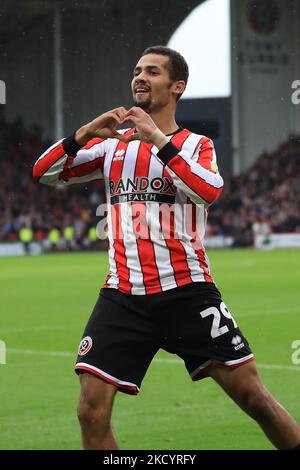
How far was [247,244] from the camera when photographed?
127 ft

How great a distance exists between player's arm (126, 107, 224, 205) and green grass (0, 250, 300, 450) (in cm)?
199

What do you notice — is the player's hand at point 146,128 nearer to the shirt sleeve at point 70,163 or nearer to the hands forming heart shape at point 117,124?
the hands forming heart shape at point 117,124

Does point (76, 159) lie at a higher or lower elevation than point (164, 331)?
higher

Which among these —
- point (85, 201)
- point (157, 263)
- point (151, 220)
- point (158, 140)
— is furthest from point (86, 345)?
point (85, 201)

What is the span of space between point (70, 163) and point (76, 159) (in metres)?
0.04

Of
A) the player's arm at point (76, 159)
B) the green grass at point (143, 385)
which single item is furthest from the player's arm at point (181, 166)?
the green grass at point (143, 385)

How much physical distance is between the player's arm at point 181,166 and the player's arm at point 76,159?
0.54 ft

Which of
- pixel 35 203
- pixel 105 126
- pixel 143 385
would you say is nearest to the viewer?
pixel 105 126

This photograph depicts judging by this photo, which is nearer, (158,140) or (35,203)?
(158,140)

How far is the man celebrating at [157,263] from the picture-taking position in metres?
5.42

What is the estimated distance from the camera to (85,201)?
139 feet

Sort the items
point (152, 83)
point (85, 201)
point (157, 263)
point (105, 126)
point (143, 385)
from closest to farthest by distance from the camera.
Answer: point (105, 126)
point (157, 263)
point (152, 83)
point (143, 385)
point (85, 201)

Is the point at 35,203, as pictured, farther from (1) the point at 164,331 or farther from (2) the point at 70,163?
(1) the point at 164,331
